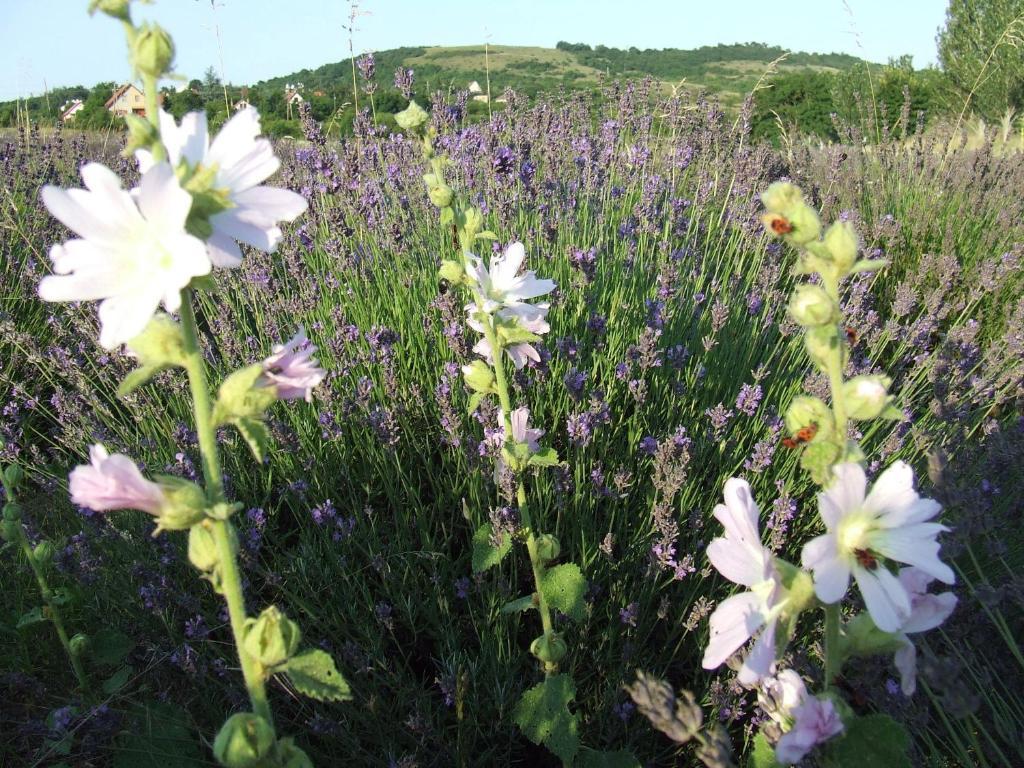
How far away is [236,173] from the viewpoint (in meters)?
0.99

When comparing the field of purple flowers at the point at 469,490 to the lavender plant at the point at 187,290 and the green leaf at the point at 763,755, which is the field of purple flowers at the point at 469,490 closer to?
the green leaf at the point at 763,755

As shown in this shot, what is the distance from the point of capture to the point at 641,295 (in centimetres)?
333

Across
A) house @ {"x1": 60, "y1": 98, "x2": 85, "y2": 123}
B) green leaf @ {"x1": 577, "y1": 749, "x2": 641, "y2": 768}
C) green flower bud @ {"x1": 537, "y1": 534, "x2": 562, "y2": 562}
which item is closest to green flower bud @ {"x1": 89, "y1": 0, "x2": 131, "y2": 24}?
green flower bud @ {"x1": 537, "y1": 534, "x2": 562, "y2": 562}

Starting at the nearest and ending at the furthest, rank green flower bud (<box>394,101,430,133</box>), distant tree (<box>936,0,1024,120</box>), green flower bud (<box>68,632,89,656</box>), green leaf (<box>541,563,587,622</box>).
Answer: green leaf (<box>541,563,587,622</box>) < green flower bud (<box>68,632,89,656</box>) < green flower bud (<box>394,101,430,133</box>) < distant tree (<box>936,0,1024,120</box>)

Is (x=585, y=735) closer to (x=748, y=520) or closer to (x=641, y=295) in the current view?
(x=748, y=520)

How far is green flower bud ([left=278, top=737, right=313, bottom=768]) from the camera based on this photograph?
95 cm

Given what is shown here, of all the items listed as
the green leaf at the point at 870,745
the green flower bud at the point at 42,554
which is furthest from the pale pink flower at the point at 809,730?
the green flower bud at the point at 42,554

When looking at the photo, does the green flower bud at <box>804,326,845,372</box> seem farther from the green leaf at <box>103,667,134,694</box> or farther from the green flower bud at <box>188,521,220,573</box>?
the green leaf at <box>103,667,134,694</box>

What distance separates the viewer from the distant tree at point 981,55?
50.8ft

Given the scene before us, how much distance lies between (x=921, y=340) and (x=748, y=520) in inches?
102

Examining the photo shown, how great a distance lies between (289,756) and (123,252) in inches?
26.5

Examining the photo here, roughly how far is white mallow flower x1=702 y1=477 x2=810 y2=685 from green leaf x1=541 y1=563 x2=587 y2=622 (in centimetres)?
66

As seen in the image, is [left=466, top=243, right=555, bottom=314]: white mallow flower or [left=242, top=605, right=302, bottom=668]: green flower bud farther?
[left=466, top=243, right=555, bottom=314]: white mallow flower

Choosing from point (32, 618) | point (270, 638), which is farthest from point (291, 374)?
point (32, 618)
